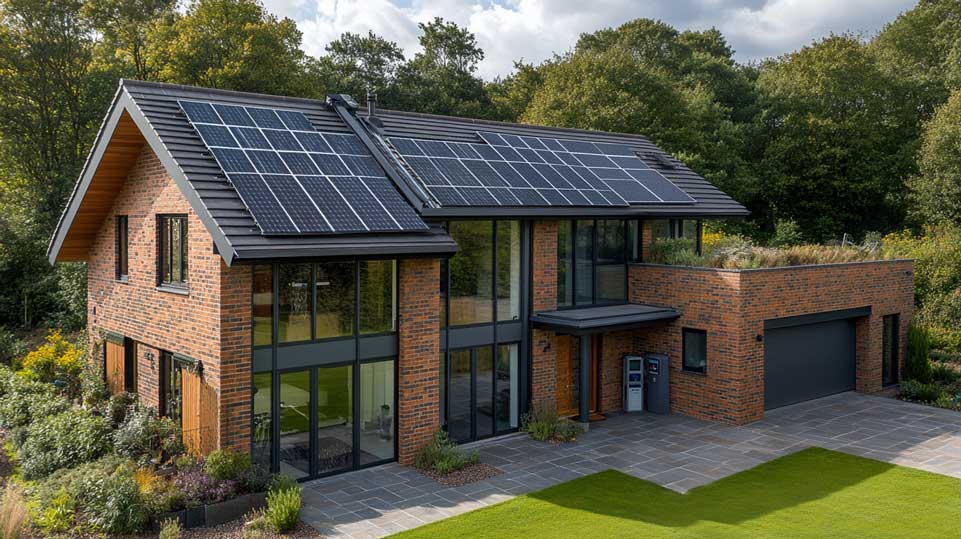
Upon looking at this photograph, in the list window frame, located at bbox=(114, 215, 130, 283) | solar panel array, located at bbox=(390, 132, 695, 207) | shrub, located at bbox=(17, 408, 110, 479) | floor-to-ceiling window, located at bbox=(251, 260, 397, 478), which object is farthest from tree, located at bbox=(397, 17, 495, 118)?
shrub, located at bbox=(17, 408, 110, 479)

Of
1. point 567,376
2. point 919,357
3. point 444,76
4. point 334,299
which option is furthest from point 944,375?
point 444,76

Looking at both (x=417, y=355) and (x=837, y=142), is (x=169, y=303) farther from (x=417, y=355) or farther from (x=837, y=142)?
(x=837, y=142)

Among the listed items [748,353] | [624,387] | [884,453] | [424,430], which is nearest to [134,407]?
[424,430]

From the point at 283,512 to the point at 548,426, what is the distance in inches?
252

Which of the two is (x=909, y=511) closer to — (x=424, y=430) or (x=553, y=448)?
(x=553, y=448)

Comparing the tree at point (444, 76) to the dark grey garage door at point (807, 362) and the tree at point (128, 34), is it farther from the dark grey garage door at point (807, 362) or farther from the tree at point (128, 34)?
the dark grey garage door at point (807, 362)

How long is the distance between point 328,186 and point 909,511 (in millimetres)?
10513

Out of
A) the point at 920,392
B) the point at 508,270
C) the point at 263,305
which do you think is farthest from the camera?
the point at 920,392

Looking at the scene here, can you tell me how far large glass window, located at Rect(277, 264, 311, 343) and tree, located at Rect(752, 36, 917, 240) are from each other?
1202 inches

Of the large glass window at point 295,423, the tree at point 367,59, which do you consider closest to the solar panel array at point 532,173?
the large glass window at point 295,423

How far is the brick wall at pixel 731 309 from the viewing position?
15.9 m

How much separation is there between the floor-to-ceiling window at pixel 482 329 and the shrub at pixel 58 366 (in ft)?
26.7

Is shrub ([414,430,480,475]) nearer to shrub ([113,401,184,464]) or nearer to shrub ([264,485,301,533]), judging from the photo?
shrub ([264,485,301,533])

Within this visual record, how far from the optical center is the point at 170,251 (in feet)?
42.5
